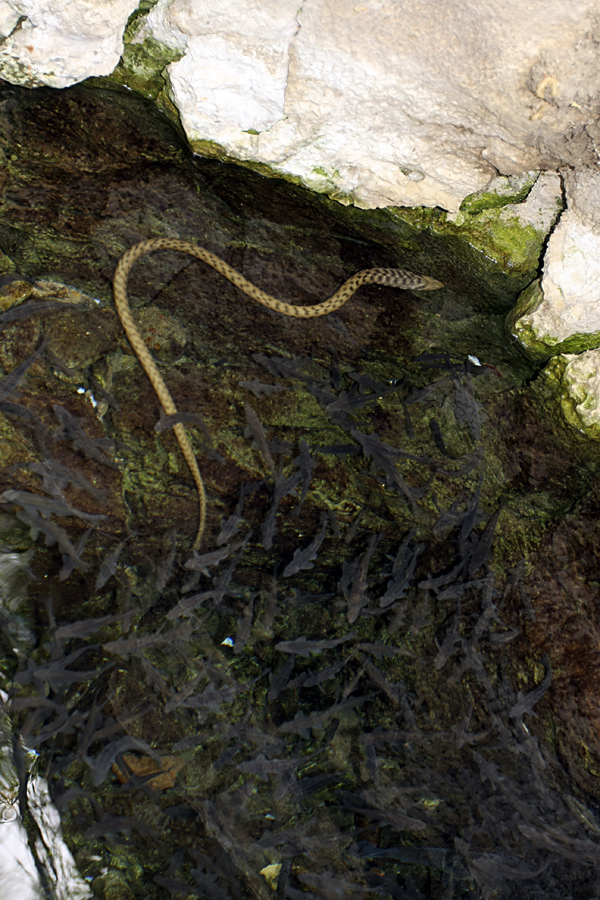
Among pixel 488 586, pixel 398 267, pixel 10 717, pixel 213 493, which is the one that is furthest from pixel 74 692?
pixel 398 267

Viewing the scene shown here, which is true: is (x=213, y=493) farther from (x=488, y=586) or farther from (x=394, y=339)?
(x=488, y=586)

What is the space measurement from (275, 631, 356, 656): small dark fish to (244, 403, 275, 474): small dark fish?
905mm

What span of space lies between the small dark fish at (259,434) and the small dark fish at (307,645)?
905 millimetres

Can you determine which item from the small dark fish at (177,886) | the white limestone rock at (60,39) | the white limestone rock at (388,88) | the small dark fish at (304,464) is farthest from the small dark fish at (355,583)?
the white limestone rock at (60,39)

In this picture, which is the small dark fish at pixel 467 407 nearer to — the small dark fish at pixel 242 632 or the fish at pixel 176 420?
the fish at pixel 176 420

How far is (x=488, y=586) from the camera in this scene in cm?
278

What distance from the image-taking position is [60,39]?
6.89 feet

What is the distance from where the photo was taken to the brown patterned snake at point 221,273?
2.62m

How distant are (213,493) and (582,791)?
232 centimetres

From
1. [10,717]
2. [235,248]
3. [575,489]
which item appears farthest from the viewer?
[575,489]

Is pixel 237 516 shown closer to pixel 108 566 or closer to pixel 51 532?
pixel 108 566

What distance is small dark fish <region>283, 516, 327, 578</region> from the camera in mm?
2836

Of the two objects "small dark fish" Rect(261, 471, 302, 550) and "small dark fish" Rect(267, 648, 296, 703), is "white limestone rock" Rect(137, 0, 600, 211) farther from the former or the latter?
"small dark fish" Rect(267, 648, 296, 703)

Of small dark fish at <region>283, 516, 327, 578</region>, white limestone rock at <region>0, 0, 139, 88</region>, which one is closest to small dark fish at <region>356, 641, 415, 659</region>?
small dark fish at <region>283, 516, 327, 578</region>
